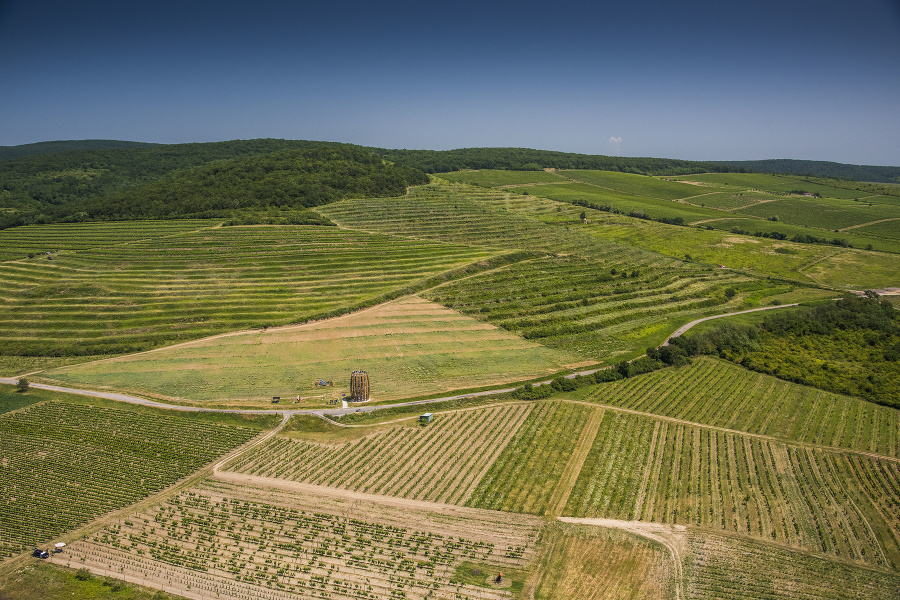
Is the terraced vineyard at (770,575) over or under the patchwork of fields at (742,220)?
under

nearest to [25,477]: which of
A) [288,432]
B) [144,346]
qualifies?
[288,432]

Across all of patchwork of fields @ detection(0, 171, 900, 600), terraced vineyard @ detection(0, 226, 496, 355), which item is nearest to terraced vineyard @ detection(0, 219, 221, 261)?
patchwork of fields @ detection(0, 171, 900, 600)

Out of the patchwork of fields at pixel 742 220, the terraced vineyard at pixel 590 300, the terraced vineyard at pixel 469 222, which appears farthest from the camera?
the patchwork of fields at pixel 742 220

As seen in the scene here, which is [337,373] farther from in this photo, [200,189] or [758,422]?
[200,189]

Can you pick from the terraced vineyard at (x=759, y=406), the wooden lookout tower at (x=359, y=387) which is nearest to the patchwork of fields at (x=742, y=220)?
the terraced vineyard at (x=759, y=406)

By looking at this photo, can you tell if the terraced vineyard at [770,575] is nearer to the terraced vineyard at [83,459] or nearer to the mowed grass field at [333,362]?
the mowed grass field at [333,362]

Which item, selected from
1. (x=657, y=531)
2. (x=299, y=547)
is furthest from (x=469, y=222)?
(x=299, y=547)

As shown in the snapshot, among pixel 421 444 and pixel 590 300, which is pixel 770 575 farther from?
pixel 590 300

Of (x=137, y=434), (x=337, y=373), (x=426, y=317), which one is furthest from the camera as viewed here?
(x=426, y=317)
